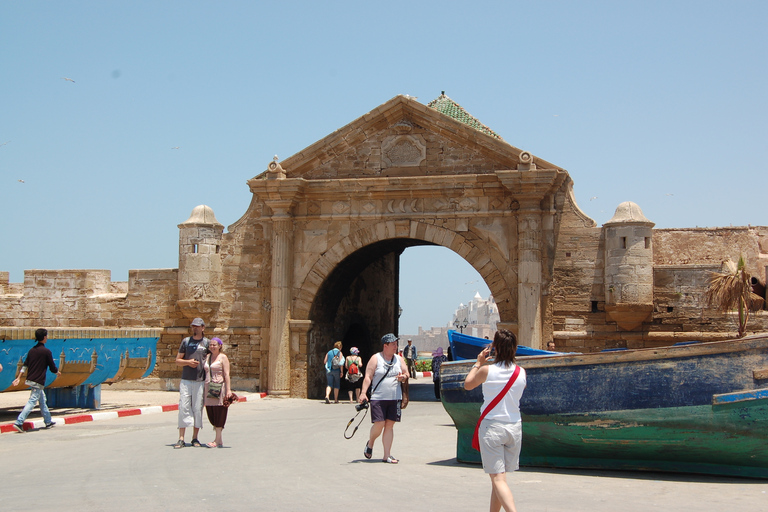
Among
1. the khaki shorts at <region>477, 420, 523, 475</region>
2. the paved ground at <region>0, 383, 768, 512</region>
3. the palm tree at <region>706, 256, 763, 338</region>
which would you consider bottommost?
the paved ground at <region>0, 383, 768, 512</region>

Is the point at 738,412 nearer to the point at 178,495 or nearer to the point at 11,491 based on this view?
the point at 178,495

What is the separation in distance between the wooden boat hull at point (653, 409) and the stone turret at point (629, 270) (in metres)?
8.94

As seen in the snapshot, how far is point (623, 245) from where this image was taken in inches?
667

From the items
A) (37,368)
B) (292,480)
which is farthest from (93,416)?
(292,480)

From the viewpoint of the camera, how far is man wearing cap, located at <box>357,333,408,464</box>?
28.8ft

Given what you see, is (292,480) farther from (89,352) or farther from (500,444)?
(89,352)

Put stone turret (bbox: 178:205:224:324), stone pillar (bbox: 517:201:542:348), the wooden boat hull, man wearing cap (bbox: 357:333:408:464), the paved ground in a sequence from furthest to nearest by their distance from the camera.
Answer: stone turret (bbox: 178:205:224:324) < stone pillar (bbox: 517:201:542:348) < man wearing cap (bbox: 357:333:408:464) < the wooden boat hull < the paved ground

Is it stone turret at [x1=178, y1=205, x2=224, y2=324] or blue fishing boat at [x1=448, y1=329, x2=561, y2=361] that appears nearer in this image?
blue fishing boat at [x1=448, y1=329, x2=561, y2=361]

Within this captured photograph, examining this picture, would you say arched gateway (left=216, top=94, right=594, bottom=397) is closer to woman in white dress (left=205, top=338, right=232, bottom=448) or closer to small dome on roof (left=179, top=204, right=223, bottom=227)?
small dome on roof (left=179, top=204, right=223, bottom=227)

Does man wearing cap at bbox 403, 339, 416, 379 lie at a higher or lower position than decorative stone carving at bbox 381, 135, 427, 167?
lower

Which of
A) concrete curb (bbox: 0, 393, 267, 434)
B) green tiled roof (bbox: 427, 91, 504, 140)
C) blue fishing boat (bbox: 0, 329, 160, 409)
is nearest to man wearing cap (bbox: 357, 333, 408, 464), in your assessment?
concrete curb (bbox: 0, 393, 267, 434)

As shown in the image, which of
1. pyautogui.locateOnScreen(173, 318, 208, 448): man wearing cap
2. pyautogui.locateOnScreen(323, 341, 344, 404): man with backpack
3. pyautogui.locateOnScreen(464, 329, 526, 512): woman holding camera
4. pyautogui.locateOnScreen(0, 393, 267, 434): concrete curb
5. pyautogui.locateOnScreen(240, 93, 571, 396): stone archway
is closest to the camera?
pyautogui.locateOnScreen(464, 329, 526, 512): woman holding camera

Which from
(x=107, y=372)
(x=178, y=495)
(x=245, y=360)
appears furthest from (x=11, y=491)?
(x=245, y=360)

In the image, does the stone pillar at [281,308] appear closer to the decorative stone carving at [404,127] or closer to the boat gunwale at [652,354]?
the decorative stone carving at [404,127]
